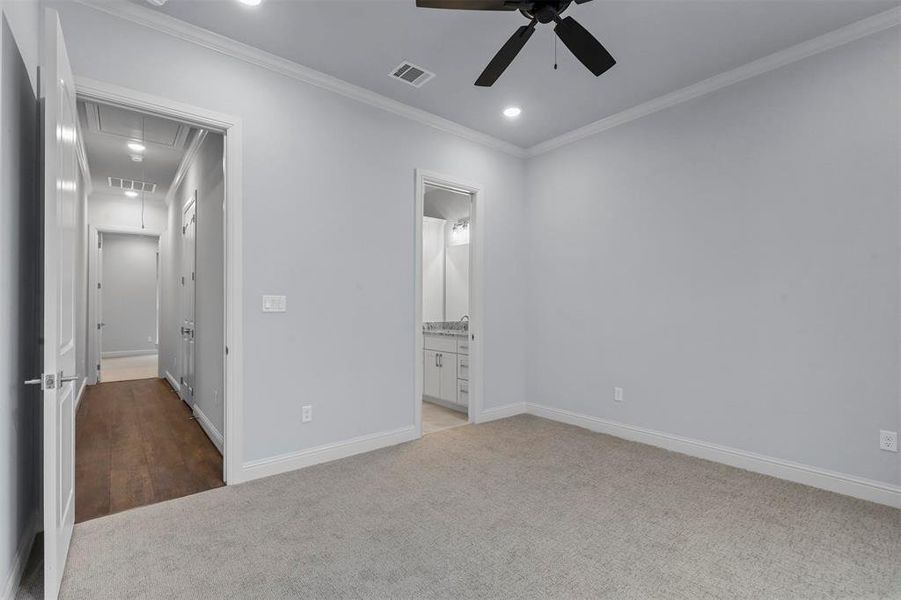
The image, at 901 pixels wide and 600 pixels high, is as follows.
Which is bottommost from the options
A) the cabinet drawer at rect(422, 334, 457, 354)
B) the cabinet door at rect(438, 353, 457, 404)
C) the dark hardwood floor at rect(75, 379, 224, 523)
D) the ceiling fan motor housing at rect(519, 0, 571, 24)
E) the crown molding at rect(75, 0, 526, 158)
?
the dark hardwood floor at rect(75, 379, 224, 523)

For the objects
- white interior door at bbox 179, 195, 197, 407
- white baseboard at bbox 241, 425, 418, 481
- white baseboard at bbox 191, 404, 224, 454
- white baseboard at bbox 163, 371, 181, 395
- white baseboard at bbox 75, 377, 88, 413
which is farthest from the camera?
white baseboard at bbox 163, 371, 181, 395

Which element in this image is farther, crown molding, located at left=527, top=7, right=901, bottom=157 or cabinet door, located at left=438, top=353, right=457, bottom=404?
cabinet door, located at left=438, top=353, right=457, bottom=404

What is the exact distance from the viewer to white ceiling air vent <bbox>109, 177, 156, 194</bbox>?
648 centimetres

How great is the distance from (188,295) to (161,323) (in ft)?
8.72

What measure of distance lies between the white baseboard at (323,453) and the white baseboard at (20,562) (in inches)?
39.9

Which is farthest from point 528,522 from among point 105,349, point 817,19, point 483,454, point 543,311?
point 105,349

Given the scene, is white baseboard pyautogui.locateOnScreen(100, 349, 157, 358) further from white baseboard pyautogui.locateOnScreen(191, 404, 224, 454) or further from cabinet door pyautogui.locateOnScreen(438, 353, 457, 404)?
cabinet door pyautogui.locateOnScreen(438, 353, 457, 404)

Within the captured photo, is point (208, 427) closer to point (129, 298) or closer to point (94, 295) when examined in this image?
point (94, 295)

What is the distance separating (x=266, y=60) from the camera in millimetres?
3020

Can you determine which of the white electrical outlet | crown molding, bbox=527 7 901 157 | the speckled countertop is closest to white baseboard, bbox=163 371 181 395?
the speckled countertop

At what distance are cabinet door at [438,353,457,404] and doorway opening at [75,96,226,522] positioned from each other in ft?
7.60

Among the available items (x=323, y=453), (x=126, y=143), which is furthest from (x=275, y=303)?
(x=126, y=143)

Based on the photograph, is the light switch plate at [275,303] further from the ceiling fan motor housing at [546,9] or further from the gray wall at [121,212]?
the gray wall at [121,212]

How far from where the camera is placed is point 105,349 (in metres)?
9.43
